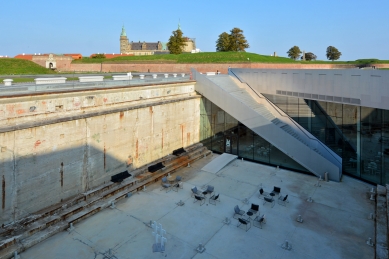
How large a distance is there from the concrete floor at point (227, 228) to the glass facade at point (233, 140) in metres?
2.84

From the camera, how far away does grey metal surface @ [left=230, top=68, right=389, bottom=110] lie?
13.7 meters

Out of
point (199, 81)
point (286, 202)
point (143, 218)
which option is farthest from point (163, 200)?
point (199, 81)

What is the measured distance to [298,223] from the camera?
11.4 m

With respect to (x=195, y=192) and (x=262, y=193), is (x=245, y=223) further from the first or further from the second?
(x=195, y=192)

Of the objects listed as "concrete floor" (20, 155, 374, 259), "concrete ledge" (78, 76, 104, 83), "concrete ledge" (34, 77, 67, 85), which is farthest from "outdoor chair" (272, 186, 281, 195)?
"concrete ledge" (34, 77, 67, 85)

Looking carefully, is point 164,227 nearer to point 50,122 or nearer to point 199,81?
point 50,122

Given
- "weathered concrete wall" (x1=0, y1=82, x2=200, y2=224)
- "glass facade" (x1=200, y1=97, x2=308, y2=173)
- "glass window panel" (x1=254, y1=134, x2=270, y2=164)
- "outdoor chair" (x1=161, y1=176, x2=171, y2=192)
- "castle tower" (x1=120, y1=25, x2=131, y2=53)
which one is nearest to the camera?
"weathered concrete wall" (x1=0, y1=82, x2=200, y2=224)

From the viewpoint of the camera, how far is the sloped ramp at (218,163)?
55.7ft

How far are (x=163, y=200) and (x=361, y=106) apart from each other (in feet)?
37.6

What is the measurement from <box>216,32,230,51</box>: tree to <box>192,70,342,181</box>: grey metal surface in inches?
1054

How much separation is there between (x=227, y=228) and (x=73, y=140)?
25.3 feet

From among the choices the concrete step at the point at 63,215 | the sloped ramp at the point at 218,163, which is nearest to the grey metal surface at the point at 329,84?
the sloped ramp at the point at 218,163

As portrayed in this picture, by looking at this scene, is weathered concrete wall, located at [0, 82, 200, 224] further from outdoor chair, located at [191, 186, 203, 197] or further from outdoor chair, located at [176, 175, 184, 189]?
outdoor chair, located at [191, 186, 203, 197]

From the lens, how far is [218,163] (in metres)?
17.7
